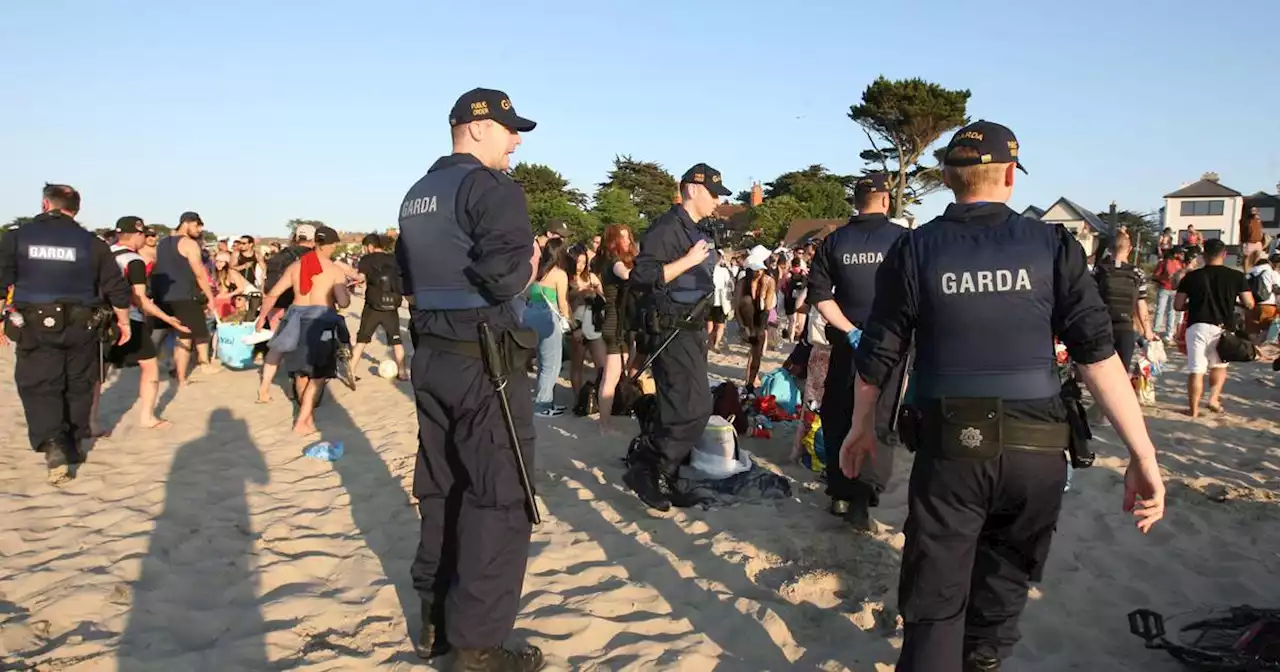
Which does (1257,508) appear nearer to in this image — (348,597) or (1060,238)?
(1060,238)

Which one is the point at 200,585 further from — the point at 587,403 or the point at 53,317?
the point at 587,403

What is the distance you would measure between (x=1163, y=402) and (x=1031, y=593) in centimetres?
621

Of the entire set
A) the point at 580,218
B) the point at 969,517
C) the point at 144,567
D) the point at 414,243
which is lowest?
the point at 144,567

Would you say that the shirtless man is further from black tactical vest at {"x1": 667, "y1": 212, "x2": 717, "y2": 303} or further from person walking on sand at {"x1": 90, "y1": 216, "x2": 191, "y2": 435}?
black tactical vest at {"x1": 667, "y1": 212, "x2": 717, "y2": 303}

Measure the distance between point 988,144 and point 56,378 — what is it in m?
5.93

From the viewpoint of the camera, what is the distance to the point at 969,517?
2.35 meters

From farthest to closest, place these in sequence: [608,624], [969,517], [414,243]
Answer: [608,624]
[414,243]
[969,517]

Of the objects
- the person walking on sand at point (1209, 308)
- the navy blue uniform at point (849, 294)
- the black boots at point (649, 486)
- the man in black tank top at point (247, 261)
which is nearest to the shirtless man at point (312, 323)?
the black boots at point (649, 486)

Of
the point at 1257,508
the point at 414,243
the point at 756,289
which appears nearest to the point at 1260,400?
the point at 1257,508

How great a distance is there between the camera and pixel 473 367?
2984 mm

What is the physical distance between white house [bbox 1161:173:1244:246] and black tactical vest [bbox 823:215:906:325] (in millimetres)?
58965

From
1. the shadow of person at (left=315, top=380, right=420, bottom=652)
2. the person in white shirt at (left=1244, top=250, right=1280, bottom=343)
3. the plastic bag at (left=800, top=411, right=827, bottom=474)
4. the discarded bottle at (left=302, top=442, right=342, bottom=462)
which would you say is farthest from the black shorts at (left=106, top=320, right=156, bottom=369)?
the person in white shirt at (left=1244, top=250, right=1280, bottom=343)

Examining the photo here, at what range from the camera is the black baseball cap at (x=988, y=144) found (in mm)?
2395

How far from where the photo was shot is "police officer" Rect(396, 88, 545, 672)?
9.59 ft
